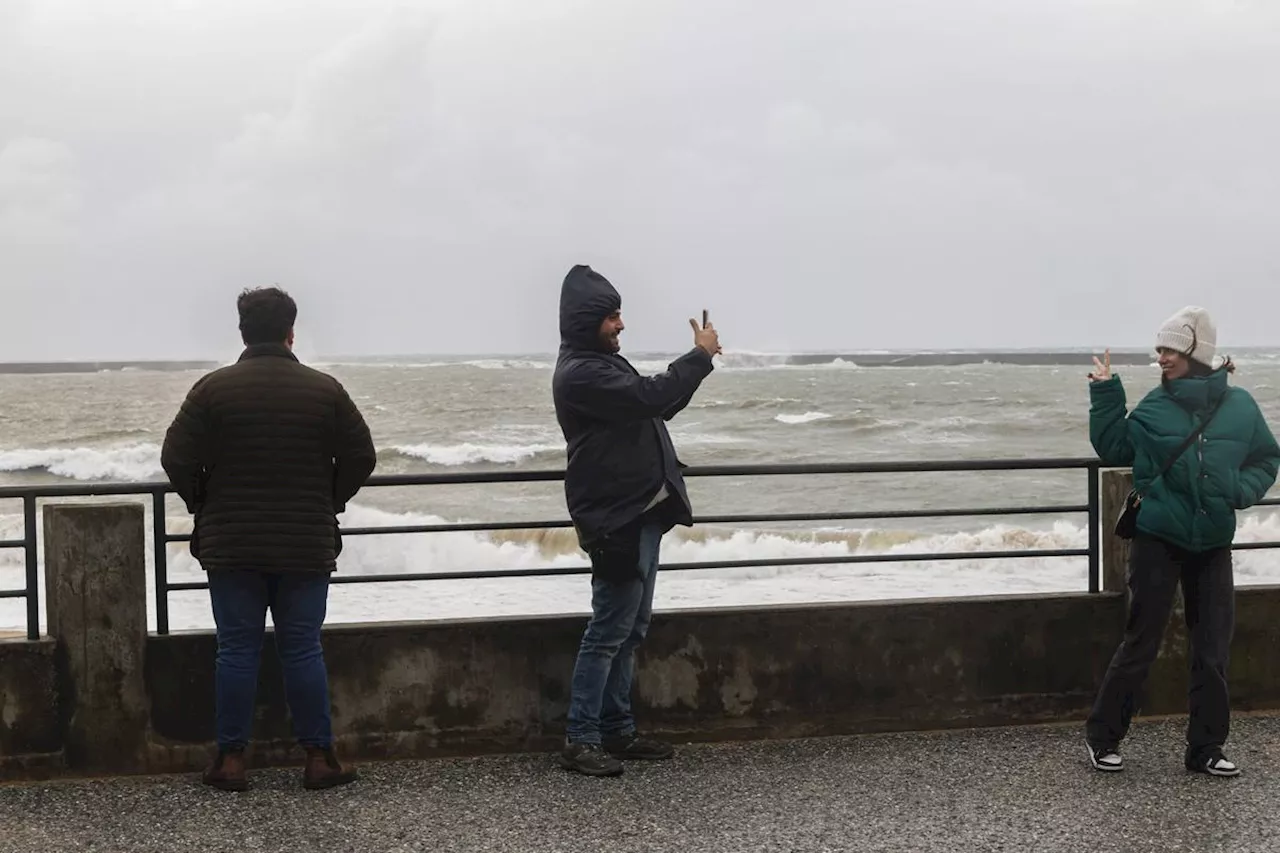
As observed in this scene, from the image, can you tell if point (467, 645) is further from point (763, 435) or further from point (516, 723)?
point (763, 435)

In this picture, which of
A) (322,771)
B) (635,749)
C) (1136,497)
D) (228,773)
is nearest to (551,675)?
(635,749)

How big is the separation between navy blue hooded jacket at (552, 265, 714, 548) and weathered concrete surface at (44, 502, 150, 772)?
1.70 meters

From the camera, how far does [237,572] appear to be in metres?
4.55

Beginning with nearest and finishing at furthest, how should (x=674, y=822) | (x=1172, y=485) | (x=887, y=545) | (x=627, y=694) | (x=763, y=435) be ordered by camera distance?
(x=674, y=822) → (x=1172, y=485) → (x=627, y=694) → (x=887, y=545) → (x=763, y=435)

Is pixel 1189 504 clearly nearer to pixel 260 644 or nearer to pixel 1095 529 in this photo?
pixel 1095 529

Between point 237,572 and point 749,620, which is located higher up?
point 237,572

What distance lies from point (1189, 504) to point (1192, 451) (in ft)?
0.63

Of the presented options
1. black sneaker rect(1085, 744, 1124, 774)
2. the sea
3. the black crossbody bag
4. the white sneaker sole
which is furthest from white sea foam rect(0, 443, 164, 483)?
the white sneaker sole

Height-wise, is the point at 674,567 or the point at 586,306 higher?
the point at 586,306

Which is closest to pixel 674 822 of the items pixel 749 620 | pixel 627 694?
pixel 627 694

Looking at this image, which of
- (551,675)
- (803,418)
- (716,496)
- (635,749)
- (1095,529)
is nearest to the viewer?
(635,749)

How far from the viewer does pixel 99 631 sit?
4898mm

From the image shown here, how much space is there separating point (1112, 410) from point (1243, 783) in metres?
1.44

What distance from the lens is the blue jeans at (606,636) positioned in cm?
486
